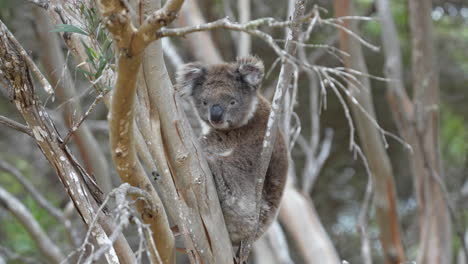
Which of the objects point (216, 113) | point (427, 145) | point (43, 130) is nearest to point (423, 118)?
point (427, 145)

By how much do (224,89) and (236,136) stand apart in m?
0.36

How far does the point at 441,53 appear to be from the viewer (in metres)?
8.73

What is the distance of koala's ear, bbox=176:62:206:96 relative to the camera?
4.38m

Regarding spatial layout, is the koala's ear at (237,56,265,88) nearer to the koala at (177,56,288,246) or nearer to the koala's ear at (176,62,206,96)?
the koala at (177,56,288,246)

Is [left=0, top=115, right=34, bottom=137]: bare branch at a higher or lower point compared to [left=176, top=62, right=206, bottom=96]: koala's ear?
higher

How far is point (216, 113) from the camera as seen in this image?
429 cm

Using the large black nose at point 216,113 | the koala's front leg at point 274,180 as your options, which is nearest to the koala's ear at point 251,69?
the large black nose at point 216,113

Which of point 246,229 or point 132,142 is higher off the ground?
point 132,142

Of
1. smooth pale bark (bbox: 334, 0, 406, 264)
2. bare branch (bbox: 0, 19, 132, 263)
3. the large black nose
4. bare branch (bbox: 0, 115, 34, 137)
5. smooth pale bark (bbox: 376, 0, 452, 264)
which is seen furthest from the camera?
smooth pale bark (bbox: 376, 0, 452, 264)

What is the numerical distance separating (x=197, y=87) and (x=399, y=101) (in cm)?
279

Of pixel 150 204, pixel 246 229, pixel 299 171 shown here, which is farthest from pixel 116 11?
pixel 299 171

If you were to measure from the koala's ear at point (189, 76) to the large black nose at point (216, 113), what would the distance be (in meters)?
0.28

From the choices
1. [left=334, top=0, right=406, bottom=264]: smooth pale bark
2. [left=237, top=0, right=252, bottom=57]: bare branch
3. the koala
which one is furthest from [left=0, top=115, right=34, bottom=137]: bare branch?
[left=237, top=0, right=252, bottom=57]: bare branch

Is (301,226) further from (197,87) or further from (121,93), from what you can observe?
(121,93)
